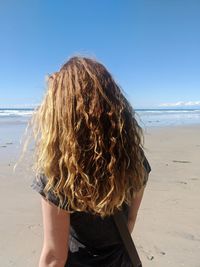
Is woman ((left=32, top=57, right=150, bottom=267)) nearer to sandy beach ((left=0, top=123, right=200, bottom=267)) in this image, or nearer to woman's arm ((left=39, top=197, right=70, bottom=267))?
woman's arm ((left=39, top=197, right=70, bottom=267))

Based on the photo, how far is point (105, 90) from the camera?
5.57 feet

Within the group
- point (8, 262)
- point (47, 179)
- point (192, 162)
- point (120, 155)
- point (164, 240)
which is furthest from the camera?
point (192, 162)

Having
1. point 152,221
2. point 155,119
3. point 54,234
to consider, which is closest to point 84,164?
point 54,234

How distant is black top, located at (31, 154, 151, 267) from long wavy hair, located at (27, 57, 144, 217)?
66 millimetres

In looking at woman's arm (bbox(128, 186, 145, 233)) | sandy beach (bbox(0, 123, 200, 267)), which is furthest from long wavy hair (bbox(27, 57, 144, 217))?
A: sandy beach (bbox(0, 123, 200, 267))

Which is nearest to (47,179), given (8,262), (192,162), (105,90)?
(105,90)

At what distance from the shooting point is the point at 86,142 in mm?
1623

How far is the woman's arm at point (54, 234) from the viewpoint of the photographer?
155 cm

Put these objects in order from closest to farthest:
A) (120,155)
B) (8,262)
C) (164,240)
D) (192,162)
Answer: (120,155) → (8,262) → (164,240) → (192,162)

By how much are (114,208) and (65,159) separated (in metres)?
0.33

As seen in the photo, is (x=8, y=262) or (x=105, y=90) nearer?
(x=105, y=90)

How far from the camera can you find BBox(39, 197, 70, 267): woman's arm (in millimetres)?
1551

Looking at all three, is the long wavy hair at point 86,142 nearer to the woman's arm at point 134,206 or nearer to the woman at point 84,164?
the woman at point 84,164

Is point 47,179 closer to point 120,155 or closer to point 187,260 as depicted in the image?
point 120,155
